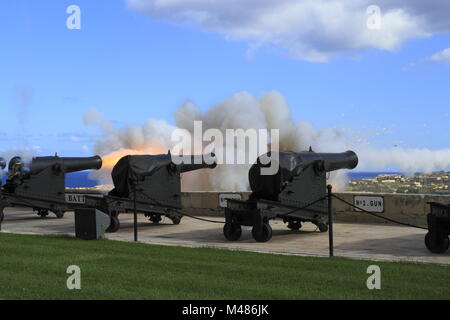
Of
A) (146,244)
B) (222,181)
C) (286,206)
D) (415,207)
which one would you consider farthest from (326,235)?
(222,181)

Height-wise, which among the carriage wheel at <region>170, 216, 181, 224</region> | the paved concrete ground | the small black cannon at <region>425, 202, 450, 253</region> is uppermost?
the small black cannon at <region>425, 202, 450, 253</region>

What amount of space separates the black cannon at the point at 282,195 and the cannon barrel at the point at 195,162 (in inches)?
151

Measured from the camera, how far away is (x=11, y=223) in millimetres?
19938

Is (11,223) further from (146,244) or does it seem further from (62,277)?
(62,277)

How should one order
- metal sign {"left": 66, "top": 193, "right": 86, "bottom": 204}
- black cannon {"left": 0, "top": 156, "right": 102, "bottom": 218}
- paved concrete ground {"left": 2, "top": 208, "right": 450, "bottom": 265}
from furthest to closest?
metal sign {"left": 66, "top": 193, "right": 86, "bottom": 204} → black cannon {"left": 0, "top": 156, "right": 102, "bottom": 218} → paved concrete ground {"left": 2, "top": 208, "right": 450, "bottom": 265}

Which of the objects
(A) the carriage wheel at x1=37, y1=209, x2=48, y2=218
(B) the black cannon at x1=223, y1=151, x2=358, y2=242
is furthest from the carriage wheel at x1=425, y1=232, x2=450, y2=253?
(A) the carriage wheel at x1=37, y1=209, x2=48, y2=218

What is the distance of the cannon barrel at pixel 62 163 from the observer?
20.9 metres

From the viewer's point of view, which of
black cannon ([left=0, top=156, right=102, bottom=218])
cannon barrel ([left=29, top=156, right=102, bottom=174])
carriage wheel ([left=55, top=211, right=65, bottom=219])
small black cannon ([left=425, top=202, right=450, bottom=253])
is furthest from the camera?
carriage wheel ([left=55, top=211, right=65, bottom=219])

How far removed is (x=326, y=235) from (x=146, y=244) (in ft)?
13.4

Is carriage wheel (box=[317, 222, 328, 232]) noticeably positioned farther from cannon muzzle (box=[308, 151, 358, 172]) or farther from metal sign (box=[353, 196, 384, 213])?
metal sign (box=[353, 196, 384, 213])

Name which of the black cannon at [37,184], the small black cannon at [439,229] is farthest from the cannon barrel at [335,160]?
the black cannon at [37,184]

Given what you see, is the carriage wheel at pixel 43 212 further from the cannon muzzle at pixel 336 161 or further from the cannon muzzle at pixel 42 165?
the cannon muzzle at pixel 336 161

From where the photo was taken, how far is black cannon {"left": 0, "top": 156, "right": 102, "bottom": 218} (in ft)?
68.0

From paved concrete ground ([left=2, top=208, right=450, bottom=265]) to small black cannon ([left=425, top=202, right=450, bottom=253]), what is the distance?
0.51ft
